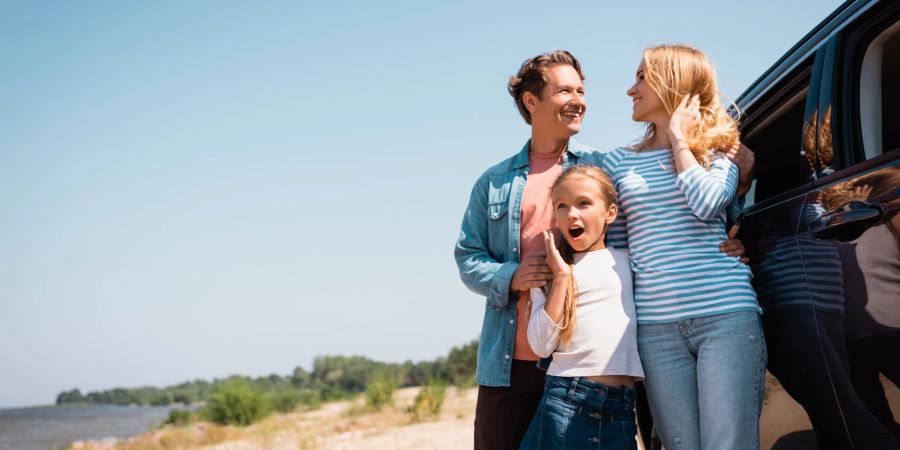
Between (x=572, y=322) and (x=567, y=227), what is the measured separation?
36 centimetres

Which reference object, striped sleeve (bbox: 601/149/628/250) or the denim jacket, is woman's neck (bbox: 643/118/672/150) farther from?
the denim jacket

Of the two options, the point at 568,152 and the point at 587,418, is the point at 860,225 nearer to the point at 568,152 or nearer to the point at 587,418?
the point at 587,418

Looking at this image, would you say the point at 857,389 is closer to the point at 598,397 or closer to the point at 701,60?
the point at 598,397

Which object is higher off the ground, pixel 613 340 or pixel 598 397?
pixel 613 340

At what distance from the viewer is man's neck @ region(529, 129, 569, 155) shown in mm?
3297

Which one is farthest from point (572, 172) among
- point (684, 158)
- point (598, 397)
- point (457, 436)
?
point (457, 436)

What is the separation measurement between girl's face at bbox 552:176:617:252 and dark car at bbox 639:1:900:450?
1.73 feet

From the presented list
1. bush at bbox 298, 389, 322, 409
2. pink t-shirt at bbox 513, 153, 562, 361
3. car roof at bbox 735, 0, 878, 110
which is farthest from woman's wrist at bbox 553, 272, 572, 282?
bush at bbox 298, 389, 322, 409

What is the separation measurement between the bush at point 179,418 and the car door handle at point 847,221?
64.2 feet

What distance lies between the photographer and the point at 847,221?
1.81 m

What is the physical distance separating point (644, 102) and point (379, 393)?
16.7m

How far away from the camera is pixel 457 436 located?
9977 millimetres

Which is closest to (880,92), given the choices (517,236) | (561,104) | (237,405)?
(561,104)

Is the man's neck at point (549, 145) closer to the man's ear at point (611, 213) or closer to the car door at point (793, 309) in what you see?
the man's ear at point (611, 213)
